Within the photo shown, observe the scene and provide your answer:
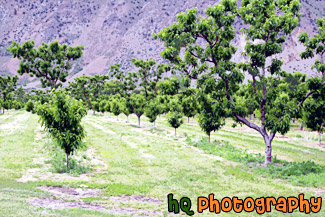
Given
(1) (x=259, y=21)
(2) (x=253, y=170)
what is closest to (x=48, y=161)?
(2) (x=253, y=170)

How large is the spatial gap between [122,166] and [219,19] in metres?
13.4

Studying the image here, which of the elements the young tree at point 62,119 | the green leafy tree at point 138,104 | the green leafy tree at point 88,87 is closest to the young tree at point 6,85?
the green leafy tree at point 88,87

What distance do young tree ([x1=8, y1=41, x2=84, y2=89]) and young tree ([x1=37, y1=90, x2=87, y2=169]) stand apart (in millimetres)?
21130

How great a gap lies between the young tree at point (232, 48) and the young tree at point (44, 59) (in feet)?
77.3

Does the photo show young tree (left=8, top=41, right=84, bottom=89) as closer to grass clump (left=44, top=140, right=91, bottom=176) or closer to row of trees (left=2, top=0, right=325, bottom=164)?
grass clump (left=44, top=140, right=91, bottom=176)

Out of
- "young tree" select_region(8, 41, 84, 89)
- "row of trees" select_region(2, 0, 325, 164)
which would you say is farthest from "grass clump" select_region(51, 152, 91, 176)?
"young tree" select_region(8, 41, 84, 89)

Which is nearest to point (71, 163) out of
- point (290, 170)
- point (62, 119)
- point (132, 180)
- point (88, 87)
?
point (62, 119)

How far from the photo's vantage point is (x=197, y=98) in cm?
2145

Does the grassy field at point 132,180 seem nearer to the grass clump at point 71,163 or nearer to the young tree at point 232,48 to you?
the grass clump at point 71,163

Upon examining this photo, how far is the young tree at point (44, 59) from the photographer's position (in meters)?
39.4

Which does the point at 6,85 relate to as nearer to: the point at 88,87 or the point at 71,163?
the point at 88,87

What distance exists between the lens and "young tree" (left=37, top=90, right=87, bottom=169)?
1883cm

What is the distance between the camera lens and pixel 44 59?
40.6m

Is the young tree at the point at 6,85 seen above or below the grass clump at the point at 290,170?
above
